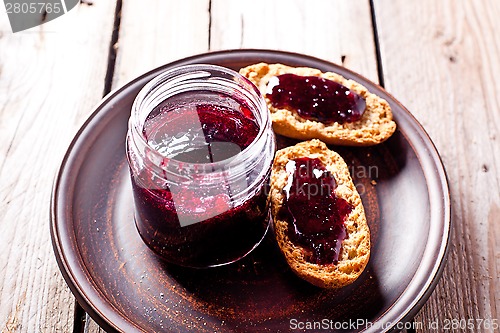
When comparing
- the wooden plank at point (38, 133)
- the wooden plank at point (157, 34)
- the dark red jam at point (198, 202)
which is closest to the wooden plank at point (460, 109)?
the dark red jam at point (198, 202)

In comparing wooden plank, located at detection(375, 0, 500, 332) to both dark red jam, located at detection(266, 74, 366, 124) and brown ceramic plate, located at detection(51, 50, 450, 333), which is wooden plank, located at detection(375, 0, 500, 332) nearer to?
brown ceramic plate, located at detection(51, 50, 450, 333)

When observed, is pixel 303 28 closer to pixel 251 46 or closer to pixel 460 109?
pixel 251 46

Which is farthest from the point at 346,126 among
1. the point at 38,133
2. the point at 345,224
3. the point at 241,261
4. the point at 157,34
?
the point at 38,133

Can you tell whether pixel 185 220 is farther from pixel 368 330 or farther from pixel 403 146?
pixel 403 146

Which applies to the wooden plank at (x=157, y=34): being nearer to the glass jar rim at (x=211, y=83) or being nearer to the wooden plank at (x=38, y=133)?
the wooden plank at (x=38, y=133)

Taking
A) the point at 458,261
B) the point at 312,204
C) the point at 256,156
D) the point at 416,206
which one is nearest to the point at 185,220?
the point at 256,156
